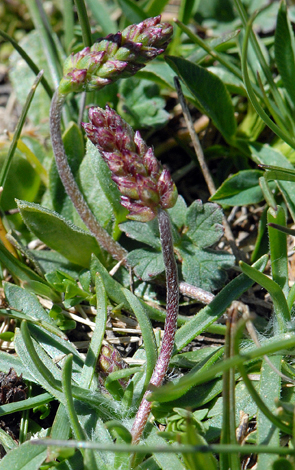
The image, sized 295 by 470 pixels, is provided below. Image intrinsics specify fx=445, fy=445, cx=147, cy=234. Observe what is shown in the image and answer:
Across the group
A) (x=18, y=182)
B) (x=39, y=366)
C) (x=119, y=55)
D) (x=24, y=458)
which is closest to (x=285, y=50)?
(x=119, y=55)

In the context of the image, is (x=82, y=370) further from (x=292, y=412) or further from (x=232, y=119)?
(x=232, y=119)

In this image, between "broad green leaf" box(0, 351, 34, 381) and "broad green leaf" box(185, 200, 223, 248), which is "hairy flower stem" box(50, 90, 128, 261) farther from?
"broad green leaf" box(0, 351, 34, 381)

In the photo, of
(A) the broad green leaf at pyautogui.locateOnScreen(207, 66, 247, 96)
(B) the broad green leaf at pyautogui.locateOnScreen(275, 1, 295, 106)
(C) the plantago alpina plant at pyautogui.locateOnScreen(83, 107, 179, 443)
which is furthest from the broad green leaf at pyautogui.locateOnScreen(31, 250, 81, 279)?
(B) the broad green leaf at pyautogui.locateOnScreen(275, 1, 295, 106)

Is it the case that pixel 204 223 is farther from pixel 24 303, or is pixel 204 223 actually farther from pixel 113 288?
pixel 24 303

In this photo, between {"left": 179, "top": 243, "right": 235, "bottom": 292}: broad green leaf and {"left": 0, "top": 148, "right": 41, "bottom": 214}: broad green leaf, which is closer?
{"left": 179, "top": 243, "right": 235, "bottom": 292}: broad green leaf

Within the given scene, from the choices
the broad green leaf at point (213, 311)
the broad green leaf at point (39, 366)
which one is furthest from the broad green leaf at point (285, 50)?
the broad green leaf at point (39, 366)

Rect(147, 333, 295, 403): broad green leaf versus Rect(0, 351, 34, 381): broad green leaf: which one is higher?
Rect(147, 333, 295, 403): broad green leaf
